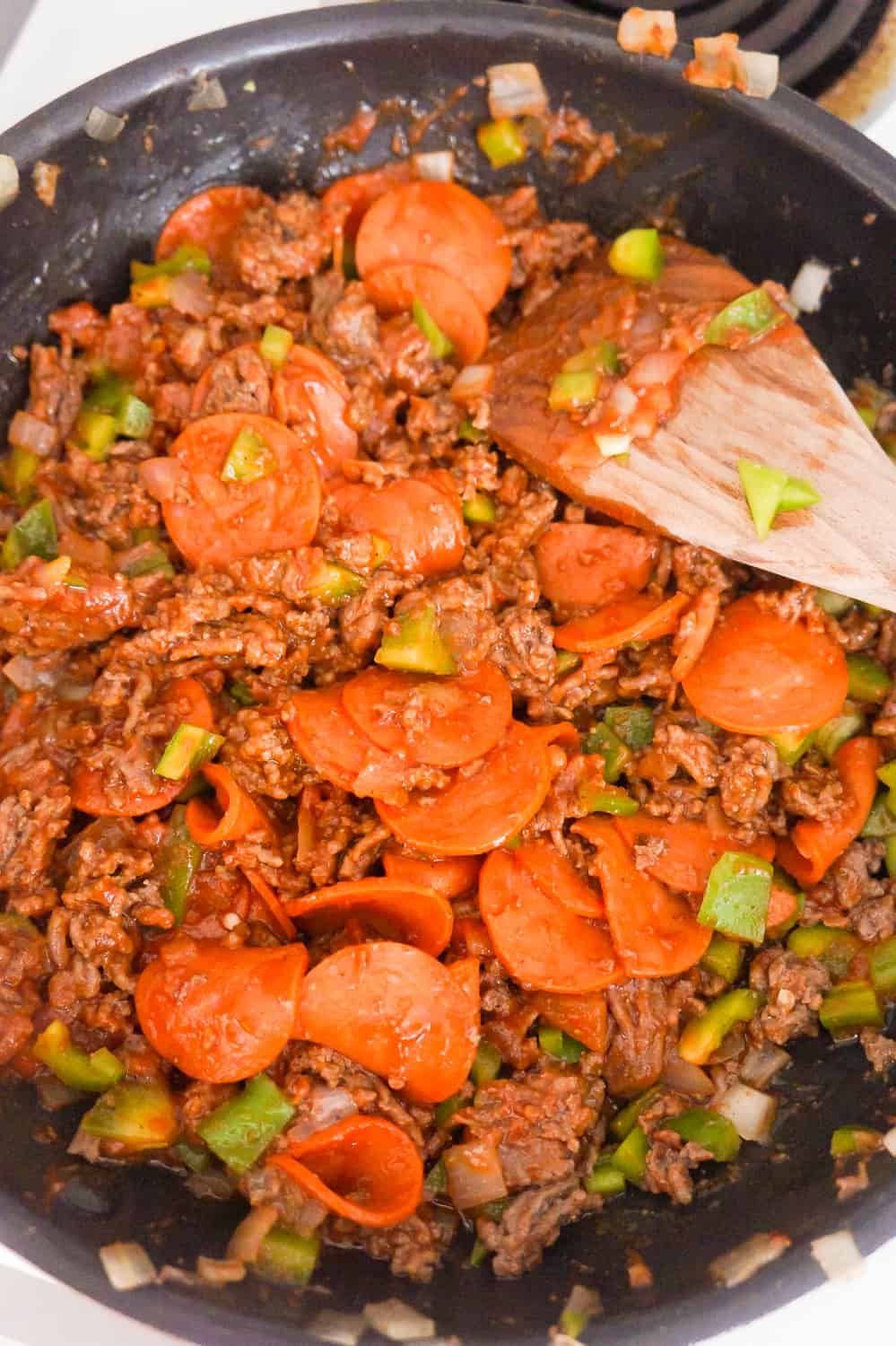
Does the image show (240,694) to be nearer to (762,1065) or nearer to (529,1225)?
(529,1225)

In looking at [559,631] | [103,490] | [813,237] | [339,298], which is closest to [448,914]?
[559,631]

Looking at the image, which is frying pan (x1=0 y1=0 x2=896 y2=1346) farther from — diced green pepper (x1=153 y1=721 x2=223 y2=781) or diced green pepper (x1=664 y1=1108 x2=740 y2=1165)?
diced green pepper (x1=153 y1=721 x2=223 y2=781)

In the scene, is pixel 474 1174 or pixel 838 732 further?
pixel 838 732

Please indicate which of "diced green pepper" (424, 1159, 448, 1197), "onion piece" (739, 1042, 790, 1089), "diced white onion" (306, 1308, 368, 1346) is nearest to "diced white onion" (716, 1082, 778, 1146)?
"onion piece" (739, 1042, 790, 1089)

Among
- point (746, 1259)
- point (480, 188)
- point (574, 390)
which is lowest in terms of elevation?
point (746, 1259)

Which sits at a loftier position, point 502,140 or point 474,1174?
point 502,140

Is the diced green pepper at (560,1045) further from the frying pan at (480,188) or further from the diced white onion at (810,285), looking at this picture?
the diced white onion at (810,285)

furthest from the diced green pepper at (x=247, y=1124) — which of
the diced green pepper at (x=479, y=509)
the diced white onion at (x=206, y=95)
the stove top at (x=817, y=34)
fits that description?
the stove top at (x=817, y=34)

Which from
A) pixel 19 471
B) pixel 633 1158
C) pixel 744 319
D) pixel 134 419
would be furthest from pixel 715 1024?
pixel 19 471
